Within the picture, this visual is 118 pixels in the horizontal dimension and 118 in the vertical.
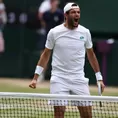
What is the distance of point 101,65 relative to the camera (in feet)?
51.9

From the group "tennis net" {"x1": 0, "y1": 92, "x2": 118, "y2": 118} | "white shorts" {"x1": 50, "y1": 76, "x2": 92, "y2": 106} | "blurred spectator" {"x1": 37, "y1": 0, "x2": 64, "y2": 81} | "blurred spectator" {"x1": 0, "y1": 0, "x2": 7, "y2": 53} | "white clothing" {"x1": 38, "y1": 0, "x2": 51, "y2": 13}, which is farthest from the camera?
"blurred spectator" {"x1": 0, "y1": 0, "x2": 7, "y2": 53}

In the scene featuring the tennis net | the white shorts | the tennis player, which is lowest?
the tennis net

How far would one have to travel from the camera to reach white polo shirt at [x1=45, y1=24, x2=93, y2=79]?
8.39 meters

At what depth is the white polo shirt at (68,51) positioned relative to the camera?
8.39 m

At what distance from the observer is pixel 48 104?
27.9 ft

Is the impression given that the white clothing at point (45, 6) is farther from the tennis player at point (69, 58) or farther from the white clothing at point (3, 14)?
the tennis player at point (69, 58)

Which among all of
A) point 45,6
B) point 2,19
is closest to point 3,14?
point 2,19

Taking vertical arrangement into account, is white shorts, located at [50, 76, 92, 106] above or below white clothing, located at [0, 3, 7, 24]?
below

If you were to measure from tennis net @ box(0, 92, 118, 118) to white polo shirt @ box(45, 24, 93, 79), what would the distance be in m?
0.39

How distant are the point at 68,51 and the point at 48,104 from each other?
765 millimetres

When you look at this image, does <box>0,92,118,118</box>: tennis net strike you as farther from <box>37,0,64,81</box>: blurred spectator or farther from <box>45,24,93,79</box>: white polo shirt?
<box>37,0,64,81</box>: blurred spectator

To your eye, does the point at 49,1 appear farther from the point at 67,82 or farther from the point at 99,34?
the point at 67,82

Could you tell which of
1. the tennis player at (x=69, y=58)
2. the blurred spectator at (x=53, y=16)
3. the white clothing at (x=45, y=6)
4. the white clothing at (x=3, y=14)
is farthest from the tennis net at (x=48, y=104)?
the white clothing at (x=3, y=14)

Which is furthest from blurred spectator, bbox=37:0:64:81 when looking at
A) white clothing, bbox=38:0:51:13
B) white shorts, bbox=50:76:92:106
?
white shorts, bbox=50:76:92:106
